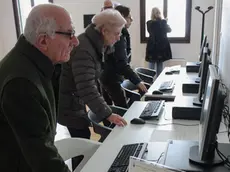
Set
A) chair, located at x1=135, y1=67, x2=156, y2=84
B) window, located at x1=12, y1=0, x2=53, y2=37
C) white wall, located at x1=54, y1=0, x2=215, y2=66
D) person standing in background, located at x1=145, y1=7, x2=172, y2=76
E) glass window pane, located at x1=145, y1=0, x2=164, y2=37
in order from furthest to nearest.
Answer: window, located at x1=12, y1=0, x2=53, y2=37, glass window pane, located at x1=145, y1=0, x2=164, y2=37, white wall, located at x1=54, y1=0, x2=215, y2=66, person standing in background, located at x1=145, y1=7, x2=172, y2=76, chair, located at x1=135, y1=67, x2=156, y2=84

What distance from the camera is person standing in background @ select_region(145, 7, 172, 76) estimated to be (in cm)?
538

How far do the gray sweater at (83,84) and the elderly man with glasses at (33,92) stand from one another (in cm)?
68

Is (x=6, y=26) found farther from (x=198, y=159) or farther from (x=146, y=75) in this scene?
(x=198, y=159)

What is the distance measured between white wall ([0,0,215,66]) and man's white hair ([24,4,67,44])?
5010 mm

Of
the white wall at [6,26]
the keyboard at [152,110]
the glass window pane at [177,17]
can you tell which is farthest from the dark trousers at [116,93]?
the white wall at [6,26]

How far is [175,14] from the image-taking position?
19.6 feet

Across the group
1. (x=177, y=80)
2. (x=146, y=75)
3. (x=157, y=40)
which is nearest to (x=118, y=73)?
(x=177, y=80)

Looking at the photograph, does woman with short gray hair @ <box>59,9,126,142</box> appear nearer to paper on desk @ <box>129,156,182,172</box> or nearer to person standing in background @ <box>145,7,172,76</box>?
paper on desk @ <box>129,156,182,172</box>

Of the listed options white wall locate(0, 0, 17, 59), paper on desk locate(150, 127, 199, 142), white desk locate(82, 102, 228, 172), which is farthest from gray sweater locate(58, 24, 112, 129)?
white wall locate(0, 0, 17, 59)

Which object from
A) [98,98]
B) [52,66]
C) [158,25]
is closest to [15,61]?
[52,66]

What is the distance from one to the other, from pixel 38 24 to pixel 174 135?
1113 mm

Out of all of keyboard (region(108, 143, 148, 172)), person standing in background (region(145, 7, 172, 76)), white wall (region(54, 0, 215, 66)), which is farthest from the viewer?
white wall (region(54, 0, 215, 66))

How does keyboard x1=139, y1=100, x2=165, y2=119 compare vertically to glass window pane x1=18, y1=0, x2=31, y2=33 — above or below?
below

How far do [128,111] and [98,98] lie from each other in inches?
19.0
